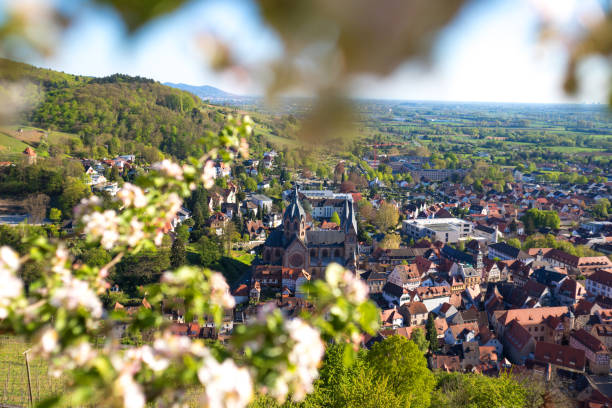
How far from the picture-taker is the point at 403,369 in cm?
1107

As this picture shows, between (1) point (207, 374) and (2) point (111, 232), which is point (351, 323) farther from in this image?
(2) point (111, 232)

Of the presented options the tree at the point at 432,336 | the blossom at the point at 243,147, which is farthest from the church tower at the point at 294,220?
the blossom at the point at 243,147

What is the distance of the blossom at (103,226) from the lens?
1825 mm

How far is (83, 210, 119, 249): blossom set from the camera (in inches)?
71.9

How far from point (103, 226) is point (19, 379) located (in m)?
12.2

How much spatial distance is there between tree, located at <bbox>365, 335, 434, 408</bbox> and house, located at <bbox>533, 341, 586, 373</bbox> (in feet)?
24.3

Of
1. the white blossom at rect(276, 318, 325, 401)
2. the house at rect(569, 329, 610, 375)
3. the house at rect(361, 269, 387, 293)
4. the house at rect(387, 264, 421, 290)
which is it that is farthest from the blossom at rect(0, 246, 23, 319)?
the house at rect(387, 264, 421, 290)

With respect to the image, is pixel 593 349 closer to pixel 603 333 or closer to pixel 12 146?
pixel 603 333

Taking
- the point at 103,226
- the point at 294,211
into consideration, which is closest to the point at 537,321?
the point at 294,211

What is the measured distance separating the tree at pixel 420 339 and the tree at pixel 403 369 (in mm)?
4678

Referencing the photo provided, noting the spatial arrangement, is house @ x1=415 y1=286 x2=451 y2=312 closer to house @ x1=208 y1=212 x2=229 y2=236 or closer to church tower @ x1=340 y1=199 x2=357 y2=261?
church tower @ x1=340 y1=199 x2=357 y2=261

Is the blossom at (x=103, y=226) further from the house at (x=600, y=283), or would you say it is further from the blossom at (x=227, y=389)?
the house at (x=600, y=283)

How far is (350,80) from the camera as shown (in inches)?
35.1

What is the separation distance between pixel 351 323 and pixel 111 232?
112 cm
